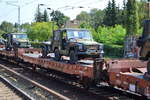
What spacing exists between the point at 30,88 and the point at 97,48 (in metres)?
3.81

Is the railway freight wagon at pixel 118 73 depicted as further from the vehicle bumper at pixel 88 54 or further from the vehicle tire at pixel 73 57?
the vehicle bumper at pixel 88 54

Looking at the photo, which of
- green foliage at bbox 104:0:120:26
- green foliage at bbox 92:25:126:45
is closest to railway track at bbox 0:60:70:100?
green foliage at bbox 92:25:126:45

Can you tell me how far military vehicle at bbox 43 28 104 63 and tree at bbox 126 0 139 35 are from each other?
3825 cm

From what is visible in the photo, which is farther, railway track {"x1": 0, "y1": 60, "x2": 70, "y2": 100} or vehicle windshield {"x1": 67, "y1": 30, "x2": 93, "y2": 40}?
vehicle windshield {"x1": 67, "y1": 30, "x2": 93, "y2": 40}

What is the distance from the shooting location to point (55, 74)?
61.7 feet

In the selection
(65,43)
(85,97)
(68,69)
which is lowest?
(85,97)

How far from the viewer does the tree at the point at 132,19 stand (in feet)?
184

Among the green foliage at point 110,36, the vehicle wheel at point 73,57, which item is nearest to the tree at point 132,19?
the green foliage at point 110,36

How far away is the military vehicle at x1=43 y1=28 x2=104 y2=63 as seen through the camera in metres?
15.6

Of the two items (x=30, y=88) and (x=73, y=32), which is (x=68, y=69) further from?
(x=73, y=32)

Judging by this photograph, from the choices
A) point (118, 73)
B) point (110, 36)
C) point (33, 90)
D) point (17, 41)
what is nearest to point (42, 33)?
point (110, 36)

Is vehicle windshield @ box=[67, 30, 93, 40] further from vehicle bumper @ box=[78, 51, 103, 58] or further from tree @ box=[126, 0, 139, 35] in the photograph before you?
tree @ box=[126, 0, 139, 35]

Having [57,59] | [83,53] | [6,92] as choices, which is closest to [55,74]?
[57,59]

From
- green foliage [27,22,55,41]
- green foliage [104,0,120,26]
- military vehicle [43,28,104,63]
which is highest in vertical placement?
green foliage [104,0,120,26]
